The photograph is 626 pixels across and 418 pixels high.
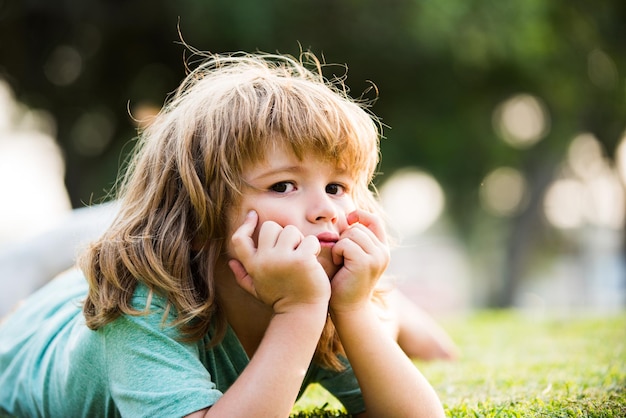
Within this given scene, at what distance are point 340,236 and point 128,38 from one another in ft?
44.2

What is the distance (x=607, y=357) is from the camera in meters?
3.99

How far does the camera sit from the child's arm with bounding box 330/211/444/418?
7.19ft

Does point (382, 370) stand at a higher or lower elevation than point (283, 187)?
lower

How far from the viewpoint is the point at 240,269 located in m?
2.20

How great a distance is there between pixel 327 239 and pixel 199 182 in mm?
457

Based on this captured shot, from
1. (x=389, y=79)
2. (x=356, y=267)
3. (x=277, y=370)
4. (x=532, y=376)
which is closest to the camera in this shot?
(x=277, y=370)

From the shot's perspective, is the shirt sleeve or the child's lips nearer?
the shirt sleeve

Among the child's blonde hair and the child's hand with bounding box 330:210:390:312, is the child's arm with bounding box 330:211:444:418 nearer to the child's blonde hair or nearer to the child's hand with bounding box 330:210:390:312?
the child's hand with bounding box 330:210:390:312

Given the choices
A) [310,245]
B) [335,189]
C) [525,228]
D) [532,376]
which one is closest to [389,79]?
[525,228]

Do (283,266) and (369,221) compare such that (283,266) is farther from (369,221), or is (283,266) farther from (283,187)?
(369,221)

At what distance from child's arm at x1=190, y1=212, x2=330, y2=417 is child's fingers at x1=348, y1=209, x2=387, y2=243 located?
294 mm

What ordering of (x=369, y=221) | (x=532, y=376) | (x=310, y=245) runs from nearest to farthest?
(x=310, y=245), (x=369, y=221), (x=532, y=376)

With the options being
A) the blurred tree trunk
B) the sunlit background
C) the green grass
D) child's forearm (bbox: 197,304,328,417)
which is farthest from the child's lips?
the blurred tree trunk

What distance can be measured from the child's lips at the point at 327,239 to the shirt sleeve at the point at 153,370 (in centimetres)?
52
